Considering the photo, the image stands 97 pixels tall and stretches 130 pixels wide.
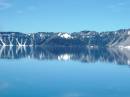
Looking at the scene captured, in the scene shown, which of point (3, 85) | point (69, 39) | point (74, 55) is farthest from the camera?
point (69, 39)

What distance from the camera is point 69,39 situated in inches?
7032

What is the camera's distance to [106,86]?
21.2 m

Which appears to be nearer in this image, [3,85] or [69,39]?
[3,85]

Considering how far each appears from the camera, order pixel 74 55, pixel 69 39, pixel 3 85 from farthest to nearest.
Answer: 1. pixel 69 39
2. pixel 74 55
3. pixel 3 85

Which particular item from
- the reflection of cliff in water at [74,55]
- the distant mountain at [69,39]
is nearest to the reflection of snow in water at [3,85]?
the reflection of cliff in water at [74,55]

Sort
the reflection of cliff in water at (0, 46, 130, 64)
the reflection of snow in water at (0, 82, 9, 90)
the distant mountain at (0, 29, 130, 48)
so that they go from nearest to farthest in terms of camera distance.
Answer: the reflection of snow in water at (0, 82, 9, 90), the reflection of cliff in water at (0, 46, 130, 64), the distant mountain at (0, 29, 130, 48)

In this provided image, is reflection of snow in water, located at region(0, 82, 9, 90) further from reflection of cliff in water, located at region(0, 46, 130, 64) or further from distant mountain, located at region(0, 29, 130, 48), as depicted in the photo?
distant mountain, located at region(0, 29, 130, 48)

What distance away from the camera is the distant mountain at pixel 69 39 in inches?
6945

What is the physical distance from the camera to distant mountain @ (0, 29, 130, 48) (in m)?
176

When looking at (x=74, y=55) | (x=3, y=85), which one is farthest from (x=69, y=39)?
(x=3, y=85)

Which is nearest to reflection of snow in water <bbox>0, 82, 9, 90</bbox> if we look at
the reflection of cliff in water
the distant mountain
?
the reflection of cliff in water

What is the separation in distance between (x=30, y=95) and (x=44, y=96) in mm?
724

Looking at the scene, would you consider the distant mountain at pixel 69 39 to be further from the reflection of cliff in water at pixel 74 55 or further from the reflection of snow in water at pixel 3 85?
the reflection of snow in water at pixel 3 85

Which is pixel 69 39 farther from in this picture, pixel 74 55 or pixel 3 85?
pixel 3 85
